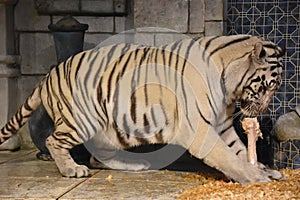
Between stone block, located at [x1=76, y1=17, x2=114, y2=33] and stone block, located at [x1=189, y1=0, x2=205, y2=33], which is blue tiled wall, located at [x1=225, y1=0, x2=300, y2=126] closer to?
stone block, located at [x1=189, y1=0, x2=205, y2=33]

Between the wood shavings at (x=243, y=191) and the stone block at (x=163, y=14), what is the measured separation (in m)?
1.25

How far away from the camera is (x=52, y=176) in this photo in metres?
3.45

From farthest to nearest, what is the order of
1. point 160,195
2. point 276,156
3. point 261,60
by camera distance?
1. point 276,156
2. point 261,60
3. point 160,195

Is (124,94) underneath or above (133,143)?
above

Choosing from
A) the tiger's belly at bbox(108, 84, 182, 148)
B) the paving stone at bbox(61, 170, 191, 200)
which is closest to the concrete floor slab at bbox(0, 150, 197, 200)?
the paving stone at bbox(61, 170, 191, 200)

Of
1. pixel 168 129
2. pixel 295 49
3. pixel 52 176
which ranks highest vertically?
pixel 295 49

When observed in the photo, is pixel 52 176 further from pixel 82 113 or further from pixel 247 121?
pixel 247 121

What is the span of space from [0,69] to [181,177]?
1734 mm

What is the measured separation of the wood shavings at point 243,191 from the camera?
2809 millimetres

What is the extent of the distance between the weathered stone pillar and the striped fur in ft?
2.28

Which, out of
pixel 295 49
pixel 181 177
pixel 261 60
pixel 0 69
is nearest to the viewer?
pixel 261 60

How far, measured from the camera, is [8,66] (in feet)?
14.5

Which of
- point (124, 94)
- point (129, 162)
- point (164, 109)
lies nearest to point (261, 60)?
point (164, 109)

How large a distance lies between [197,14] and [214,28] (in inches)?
5.8
